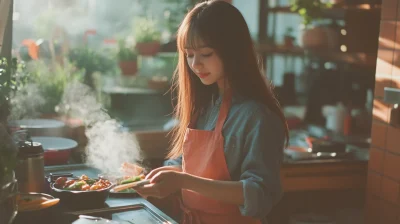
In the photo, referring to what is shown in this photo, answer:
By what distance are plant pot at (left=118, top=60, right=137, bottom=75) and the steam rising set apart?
34 centimetres

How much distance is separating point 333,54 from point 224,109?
234 centimetres

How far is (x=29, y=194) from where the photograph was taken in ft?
7.30

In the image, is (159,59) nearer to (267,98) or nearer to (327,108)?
(327,108)

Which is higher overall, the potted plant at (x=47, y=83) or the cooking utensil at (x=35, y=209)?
the potted plant at (x=47, y=83)

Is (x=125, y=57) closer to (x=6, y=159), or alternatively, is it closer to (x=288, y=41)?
(x=288, y=41)

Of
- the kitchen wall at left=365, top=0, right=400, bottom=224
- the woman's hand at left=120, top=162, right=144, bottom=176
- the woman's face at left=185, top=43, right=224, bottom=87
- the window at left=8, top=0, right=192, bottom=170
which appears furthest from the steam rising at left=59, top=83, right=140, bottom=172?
the kitchen wall at left=365, top=0, right=400, bottom=224

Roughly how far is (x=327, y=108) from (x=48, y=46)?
2.36 metres

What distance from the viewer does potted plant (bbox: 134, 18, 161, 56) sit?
14.1 feet

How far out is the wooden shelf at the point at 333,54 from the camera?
13.3ft

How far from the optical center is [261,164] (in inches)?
80.1

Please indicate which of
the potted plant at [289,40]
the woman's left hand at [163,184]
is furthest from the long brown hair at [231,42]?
the potted plant at [289,40]

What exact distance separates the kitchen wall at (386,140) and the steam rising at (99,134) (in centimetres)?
146

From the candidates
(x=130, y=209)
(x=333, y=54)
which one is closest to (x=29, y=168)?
(x=130, y=209)

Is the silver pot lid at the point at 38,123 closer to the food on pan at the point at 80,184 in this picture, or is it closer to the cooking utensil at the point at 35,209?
the food on pan at the point at 80,184
